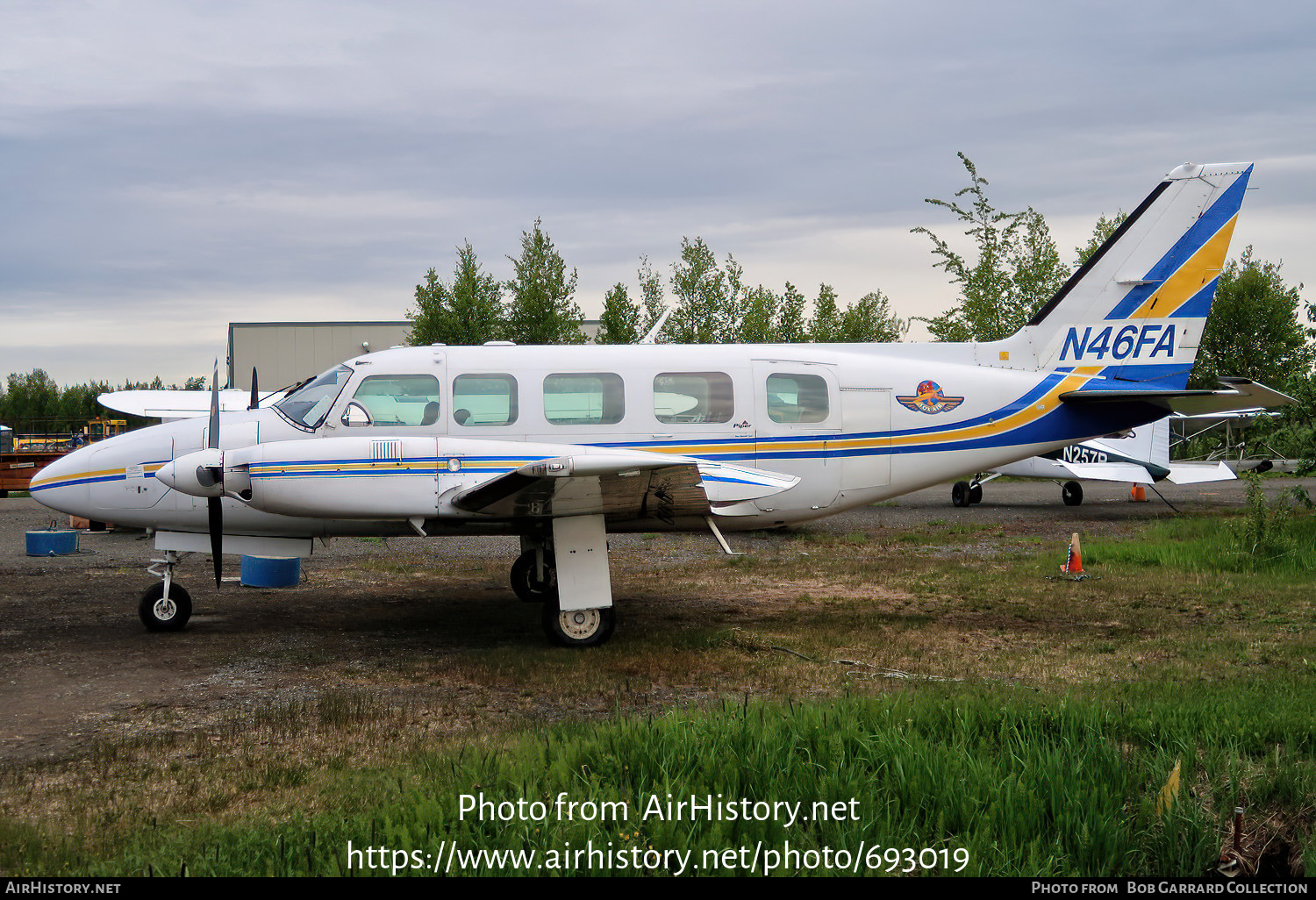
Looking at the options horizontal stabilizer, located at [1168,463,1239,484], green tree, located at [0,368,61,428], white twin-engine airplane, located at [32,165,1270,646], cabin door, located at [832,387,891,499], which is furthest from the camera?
green tree, located at [0,368,61,428]

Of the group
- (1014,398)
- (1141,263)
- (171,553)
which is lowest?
(171,553)

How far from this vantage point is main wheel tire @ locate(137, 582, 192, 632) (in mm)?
9758

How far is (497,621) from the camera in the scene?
10836 millimetres

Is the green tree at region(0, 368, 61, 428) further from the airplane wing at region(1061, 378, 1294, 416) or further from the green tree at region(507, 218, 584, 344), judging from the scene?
the airplane wing at region(1061, 378, 1294, 416)

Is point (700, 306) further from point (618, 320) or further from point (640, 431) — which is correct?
point (640, 431)

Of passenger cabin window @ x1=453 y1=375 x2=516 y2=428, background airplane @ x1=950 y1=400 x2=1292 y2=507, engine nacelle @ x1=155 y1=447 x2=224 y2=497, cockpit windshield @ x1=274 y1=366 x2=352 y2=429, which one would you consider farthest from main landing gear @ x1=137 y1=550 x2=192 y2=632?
background airplane @ x1=950 y1=400 x2=1292 y2=507

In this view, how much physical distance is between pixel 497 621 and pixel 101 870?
22.0 feet

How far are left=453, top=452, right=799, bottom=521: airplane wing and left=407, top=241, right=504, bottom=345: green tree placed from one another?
22.0 meters

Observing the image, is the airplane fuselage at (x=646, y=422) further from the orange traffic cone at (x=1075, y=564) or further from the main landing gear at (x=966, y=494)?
the main landing gear at (x=966, y=494)

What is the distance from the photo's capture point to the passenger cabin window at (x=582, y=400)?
9.92 meters

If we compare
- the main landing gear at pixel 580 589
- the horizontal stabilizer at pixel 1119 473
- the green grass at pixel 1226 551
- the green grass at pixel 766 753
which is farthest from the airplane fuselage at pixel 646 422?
the horizontal stabilizer at pixel 1119 473

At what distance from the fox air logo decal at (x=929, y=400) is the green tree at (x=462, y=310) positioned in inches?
856

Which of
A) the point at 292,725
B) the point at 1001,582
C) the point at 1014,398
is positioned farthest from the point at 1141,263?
the point at 292,725
